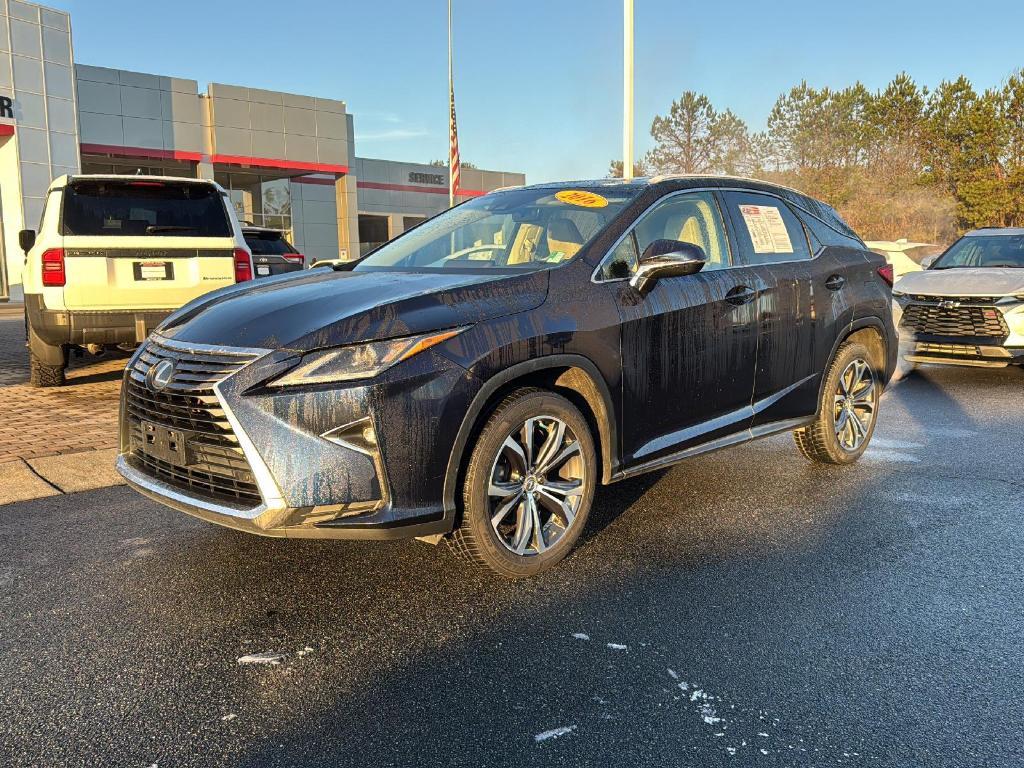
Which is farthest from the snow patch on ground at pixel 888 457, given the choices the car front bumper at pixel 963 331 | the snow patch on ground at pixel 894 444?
the car front bumper at pixel 963 331

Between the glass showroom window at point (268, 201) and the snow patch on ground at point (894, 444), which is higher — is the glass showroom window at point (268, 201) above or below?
above

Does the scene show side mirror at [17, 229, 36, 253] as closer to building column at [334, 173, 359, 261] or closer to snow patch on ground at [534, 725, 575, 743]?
snow patch on ground at [534, 725, 575, 743]

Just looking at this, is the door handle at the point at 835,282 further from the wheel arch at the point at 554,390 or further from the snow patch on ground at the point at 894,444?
the wheel arch at the point at 554,390

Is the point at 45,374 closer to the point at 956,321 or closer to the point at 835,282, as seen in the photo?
the point at 835,282

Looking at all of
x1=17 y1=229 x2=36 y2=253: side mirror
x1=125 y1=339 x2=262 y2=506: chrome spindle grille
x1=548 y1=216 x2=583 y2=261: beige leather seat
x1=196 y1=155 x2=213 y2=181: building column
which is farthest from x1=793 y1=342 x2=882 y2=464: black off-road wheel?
x1=196 y1=155 x2=213 y2=181: building column

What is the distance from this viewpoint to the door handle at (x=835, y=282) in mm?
5320

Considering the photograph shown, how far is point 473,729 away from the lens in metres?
2.59

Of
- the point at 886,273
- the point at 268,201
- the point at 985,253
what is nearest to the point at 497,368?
the point at 886,273

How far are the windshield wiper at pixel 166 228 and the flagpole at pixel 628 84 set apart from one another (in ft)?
31.2

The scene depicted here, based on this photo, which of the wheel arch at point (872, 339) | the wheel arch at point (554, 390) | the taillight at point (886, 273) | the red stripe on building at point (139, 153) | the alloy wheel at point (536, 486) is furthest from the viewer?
the red stripe on building at point (139, 153)

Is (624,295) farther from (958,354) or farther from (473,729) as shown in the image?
(958,354)

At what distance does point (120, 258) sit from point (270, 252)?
25.3 feet

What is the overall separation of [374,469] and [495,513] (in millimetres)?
642

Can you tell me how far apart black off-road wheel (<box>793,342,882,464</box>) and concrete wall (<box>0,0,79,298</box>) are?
2487 cm
